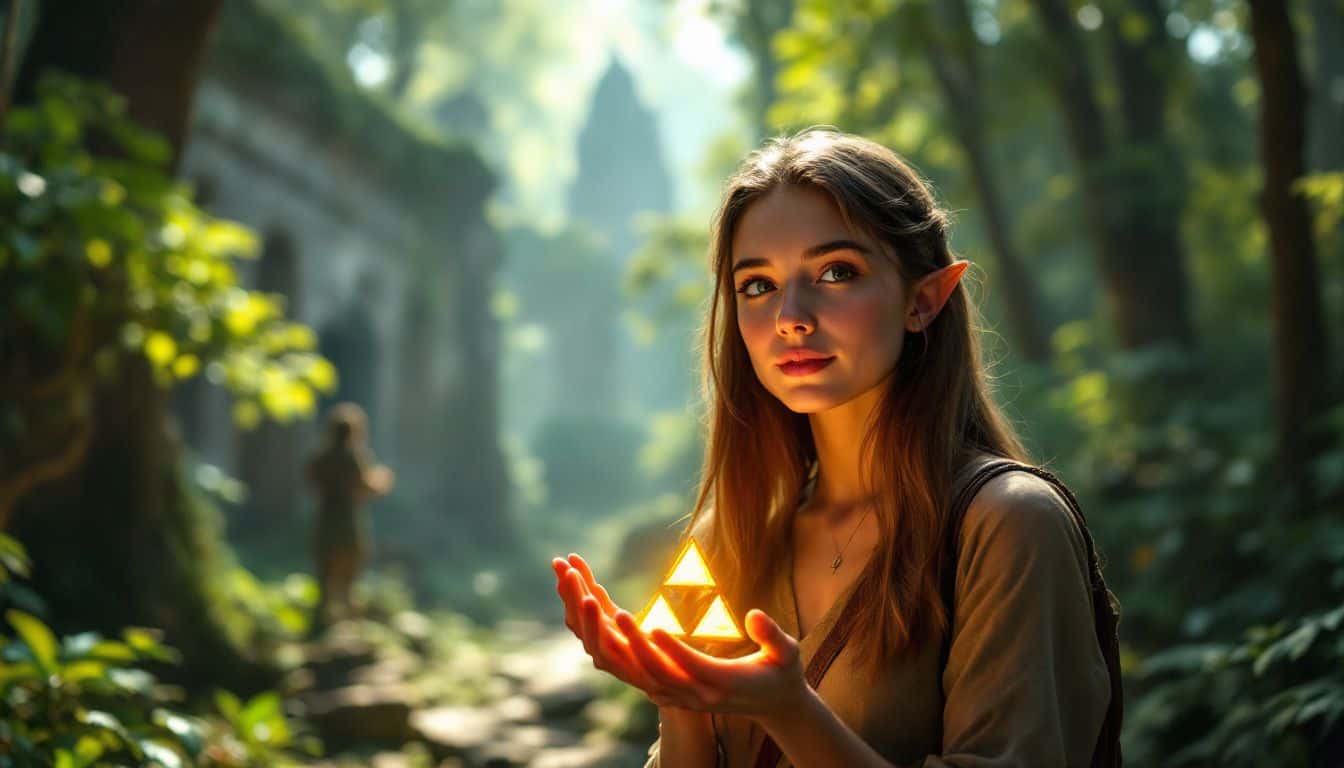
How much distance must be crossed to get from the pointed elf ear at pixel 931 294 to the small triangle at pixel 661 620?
69 centimetres

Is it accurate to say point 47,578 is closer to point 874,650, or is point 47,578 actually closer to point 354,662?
point 354,662

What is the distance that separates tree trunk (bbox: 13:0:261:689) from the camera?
19.1 feet

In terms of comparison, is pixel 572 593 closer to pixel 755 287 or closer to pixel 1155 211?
pixel 755 287

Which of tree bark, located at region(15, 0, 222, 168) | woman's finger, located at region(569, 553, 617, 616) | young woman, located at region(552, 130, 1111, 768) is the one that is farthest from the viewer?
tree bark, located at region(15, 0, 222, 168)

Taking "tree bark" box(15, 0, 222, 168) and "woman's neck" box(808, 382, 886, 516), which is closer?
"woman's neck" box(808, 382, 886, 516)

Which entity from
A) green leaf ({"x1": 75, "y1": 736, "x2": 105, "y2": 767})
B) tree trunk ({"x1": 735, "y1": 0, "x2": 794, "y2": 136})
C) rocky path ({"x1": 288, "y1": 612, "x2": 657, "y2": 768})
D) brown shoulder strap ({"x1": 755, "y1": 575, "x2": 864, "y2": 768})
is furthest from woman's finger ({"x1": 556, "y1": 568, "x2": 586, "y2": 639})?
tree trunk ({"x1": 735, "y1": 0, "x2": 794, "y2": 136})

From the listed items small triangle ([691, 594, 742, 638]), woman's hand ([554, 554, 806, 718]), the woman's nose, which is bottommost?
woman's hand ([554, 554, 806, 718])

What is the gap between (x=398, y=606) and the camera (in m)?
11.8

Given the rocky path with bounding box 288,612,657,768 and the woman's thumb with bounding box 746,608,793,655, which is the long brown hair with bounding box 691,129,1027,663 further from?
the rocky path with bounding box 288,612,657,768

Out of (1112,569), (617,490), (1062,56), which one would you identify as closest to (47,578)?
(1112,569)

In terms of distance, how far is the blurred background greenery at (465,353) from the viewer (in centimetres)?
395

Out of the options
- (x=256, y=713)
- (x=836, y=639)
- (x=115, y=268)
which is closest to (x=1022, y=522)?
(x=836, y=639)

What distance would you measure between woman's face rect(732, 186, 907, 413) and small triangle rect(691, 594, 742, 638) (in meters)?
0.44

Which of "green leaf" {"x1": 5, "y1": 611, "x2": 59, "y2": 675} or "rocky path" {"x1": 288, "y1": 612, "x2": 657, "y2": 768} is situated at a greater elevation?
"rocky path" {"x1": 288, "y1": 612, "x2": 657, "y2": 768}
